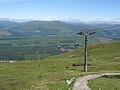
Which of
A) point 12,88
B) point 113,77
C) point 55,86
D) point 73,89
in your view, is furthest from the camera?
point 113,77

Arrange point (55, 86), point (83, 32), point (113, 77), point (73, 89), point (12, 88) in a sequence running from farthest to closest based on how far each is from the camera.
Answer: point (83, 32) < point (113, 77) < point (12, 88) < point (55, 86) < point (73, 89)

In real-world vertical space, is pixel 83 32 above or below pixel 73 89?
A: above

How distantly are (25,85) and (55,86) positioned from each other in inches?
301

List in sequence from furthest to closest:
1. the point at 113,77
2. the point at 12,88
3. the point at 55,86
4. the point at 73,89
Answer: the point at 113,77
the point at 12,88
the point at 55,86
the point at 73,89

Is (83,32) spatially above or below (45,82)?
above

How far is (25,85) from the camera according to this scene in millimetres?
56000

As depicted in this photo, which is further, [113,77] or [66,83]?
[113,77]

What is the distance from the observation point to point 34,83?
56.4 m

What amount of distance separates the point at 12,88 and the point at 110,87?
1804 centimetres

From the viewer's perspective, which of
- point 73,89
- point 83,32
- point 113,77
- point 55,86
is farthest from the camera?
point 83,32

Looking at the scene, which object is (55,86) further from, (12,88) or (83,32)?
(83,32)

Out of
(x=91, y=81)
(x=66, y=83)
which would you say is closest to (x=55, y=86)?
(x=66, y=83)

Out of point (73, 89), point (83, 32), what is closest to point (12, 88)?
point (73, 89)

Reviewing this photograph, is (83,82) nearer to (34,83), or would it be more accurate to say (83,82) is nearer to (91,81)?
(91,81)
